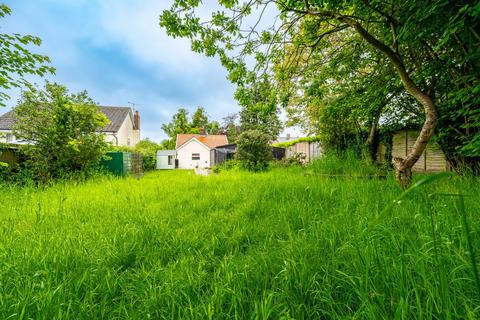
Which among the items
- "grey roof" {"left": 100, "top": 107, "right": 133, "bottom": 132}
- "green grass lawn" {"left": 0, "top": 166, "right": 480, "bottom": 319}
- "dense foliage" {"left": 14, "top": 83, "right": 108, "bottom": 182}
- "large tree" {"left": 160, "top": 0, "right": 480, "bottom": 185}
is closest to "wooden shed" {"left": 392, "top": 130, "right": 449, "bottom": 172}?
"large tree" {"left": 160, "top": 0, "right": 480, "bottom": 185}

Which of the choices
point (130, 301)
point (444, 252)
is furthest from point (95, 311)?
point (444, 252)

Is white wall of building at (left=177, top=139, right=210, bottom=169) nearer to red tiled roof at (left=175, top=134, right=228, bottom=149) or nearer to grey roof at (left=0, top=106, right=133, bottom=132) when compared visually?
red tiled roof at (left=175, top=134, right=228, bottom=149)

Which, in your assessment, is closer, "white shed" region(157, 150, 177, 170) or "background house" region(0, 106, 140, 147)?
"background house" region(0, 106, 140, 147)

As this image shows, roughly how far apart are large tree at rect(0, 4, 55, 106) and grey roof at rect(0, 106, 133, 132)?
16975 millimetres

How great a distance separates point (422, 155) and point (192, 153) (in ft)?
78.9

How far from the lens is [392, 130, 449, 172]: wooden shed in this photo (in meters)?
5.82

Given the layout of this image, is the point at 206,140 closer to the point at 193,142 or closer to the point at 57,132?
the point at 193,142

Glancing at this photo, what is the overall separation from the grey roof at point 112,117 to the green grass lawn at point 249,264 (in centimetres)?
2099

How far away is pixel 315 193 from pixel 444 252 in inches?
83.7

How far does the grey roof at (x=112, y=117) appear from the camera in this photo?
66.0ft

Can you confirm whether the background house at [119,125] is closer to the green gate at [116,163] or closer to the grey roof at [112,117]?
the grey roof at [112,117]

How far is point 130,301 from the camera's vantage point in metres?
1.38

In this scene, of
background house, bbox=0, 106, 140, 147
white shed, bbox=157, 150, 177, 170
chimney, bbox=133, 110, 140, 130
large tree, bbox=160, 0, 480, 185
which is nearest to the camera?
large tree, bbox=160, 0, 480, 185

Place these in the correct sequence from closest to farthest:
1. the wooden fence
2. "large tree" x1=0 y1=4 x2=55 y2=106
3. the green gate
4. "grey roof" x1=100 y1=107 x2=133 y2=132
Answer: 1. "large tree" x1=0 y1=4 x2=55 y2=106
2. the green gate
3. the wooden fence
4. "grey roof" x1=100 y1=107 x2=133 y2=132
